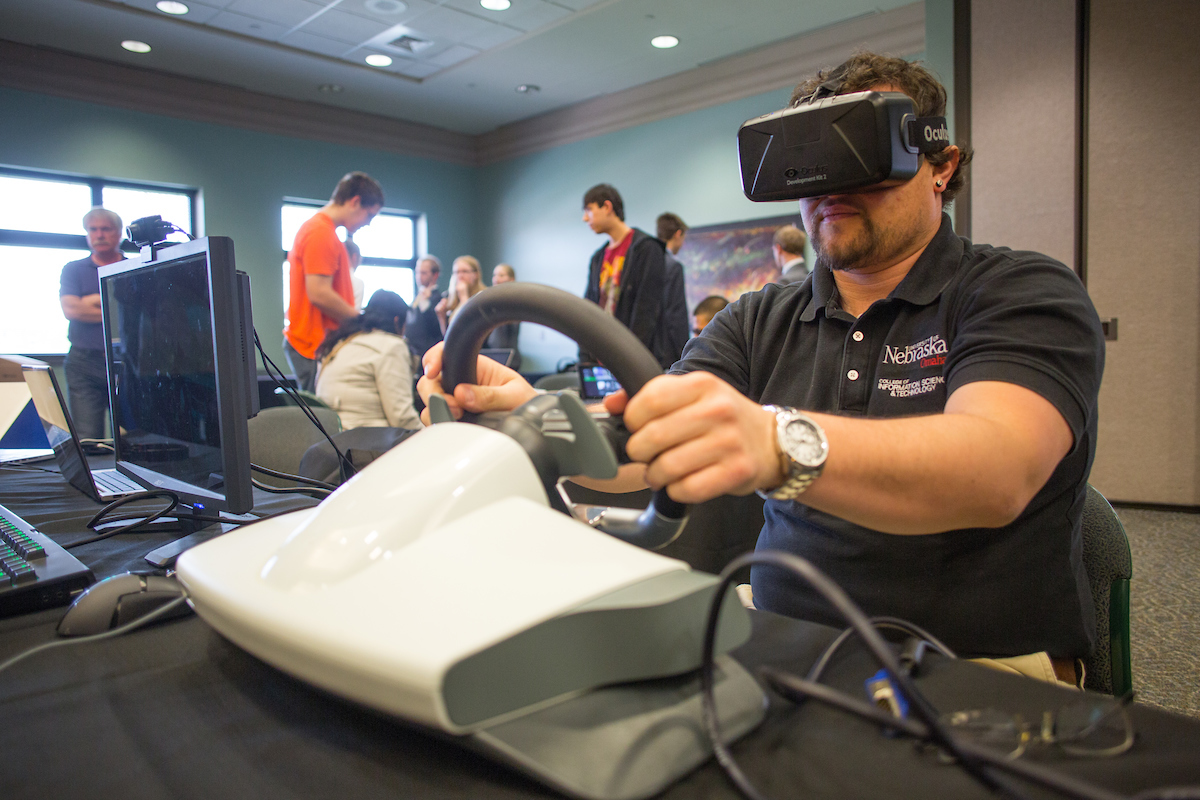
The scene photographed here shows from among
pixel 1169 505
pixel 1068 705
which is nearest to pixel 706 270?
pixel 1169 505

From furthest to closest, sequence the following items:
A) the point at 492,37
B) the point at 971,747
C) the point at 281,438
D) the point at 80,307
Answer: the point at 492,37 < the point at 80,307 < the point at 281,438 < the point at 971,747

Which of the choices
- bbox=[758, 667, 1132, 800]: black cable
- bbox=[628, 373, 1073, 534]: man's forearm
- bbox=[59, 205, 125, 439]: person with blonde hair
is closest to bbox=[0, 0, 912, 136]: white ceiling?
bbox=[59, 205, 125, 439]: person with blonde hair

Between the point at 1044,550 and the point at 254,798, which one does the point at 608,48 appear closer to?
the point at 1044,550

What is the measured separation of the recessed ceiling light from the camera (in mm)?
4656

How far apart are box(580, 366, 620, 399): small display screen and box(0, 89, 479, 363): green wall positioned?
10.4ft

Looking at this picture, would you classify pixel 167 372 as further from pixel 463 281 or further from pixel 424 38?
pixel 424 38

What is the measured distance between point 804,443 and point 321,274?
2.88 metres

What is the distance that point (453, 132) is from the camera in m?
7.72

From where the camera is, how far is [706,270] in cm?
592

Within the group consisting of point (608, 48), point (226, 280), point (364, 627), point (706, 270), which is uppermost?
point (608, 48)

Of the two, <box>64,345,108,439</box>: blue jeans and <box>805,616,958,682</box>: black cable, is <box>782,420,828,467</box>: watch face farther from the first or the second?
<box>64,345,108,439</box>: blue jeans

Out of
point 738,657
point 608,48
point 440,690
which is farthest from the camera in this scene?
point 608,48

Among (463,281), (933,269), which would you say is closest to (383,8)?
(463,281)

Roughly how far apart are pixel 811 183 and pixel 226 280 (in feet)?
2.16
